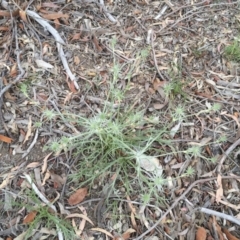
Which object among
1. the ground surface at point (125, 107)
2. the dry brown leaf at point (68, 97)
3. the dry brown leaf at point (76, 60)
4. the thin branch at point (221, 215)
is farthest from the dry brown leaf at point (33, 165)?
the thin branch at point (221, 215)

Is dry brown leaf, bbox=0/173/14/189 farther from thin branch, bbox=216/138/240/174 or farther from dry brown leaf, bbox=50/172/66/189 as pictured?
thin branch, bbox=216/138/240/174

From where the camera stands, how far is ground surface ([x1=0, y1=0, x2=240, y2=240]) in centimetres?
168

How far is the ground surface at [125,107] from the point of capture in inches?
66.1

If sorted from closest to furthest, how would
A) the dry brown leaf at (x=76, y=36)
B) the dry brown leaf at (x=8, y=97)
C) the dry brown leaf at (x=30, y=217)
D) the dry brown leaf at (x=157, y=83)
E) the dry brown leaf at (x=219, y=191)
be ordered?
the dry brown leaf at (x=30, y=217) → the dry brown leaf at (x=219, y=191) → the dry brown leaf at (x=8, y=97) → the dry brown leaf at (x=157, y=83) → the dry brown leaf at (x=76, y=36)

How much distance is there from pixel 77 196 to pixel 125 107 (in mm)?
495

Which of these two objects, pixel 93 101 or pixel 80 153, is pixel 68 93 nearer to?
pixel 93 101

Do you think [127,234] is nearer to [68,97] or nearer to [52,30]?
[68,97]

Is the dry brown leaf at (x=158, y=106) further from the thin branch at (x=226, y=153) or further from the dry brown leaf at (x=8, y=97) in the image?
the dry brown leaf at (x=8, y=97)

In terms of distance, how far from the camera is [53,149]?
173cm

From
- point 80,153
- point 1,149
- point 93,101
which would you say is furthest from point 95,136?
point 1,149

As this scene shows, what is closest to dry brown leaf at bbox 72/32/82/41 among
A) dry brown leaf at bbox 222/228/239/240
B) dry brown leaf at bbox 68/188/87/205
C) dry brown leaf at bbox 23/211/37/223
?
dry brown leaf at bbox 68/188/87/205

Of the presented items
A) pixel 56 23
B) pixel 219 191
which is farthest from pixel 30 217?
pixel 56 23

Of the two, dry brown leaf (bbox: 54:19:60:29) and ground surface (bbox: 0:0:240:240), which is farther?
dry brown leaf (bbox: 54:19:60:29)

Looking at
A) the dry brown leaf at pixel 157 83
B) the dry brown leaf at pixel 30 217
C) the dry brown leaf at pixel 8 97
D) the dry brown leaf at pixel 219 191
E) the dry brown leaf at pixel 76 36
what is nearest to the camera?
the dry brown leaf at pixel 30 217
